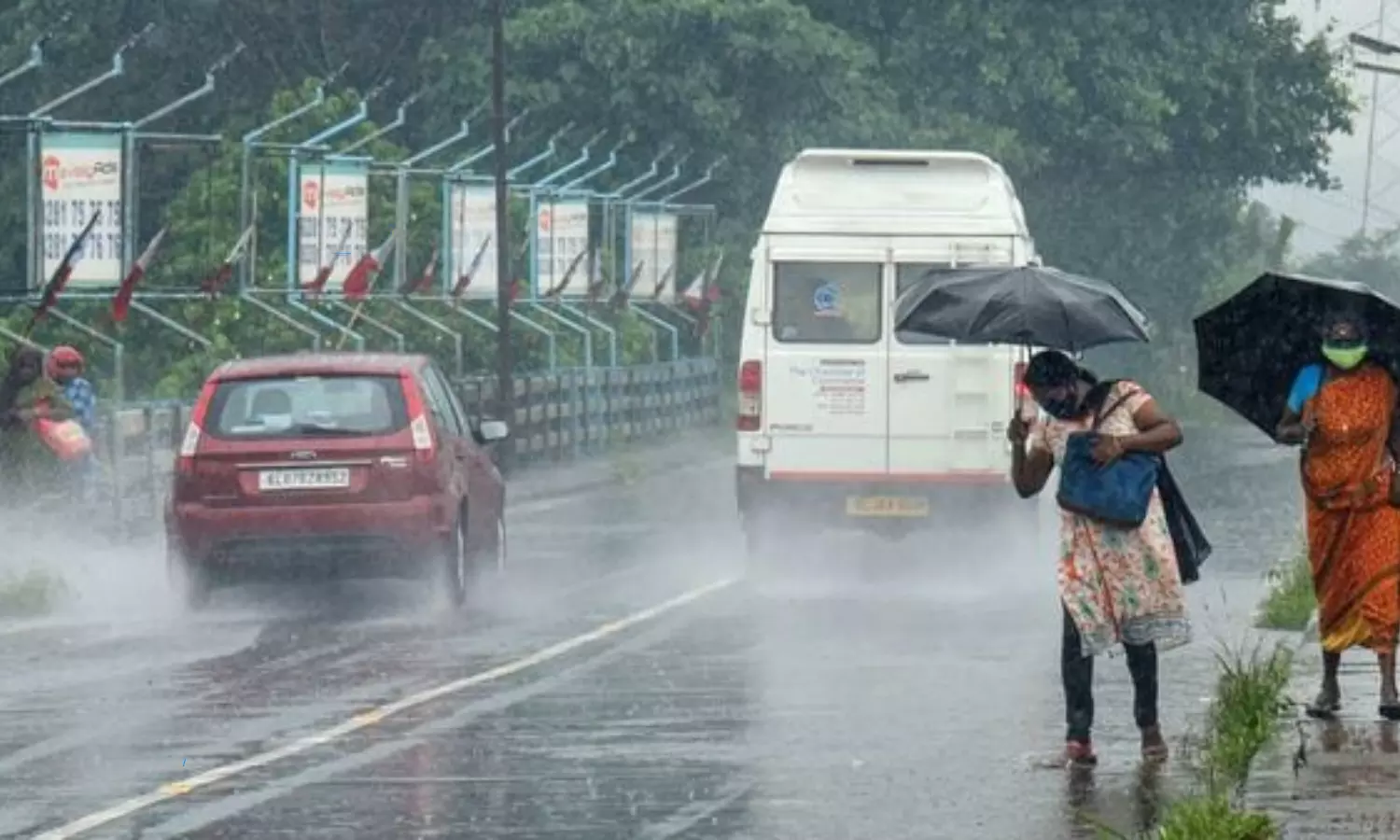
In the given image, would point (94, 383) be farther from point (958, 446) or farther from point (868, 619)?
point (868, 619)

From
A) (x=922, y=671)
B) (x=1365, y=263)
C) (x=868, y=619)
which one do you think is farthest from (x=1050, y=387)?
(x=1365, y=263)

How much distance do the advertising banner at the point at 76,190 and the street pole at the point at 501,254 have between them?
10456mm

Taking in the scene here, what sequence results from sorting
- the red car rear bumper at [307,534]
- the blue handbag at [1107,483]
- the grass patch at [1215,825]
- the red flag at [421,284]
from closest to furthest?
the grass patch at [1215,825]
the blue handbag at [1107,483]
the red car rear bumper at [307,534]
the red flag at [421,284]

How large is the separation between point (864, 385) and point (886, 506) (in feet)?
2.80

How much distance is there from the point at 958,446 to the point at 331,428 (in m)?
5.44

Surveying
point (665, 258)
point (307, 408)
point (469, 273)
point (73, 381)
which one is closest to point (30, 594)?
point (307, 408)

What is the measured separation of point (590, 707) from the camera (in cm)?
1691

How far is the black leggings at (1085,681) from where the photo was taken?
14.3 meters

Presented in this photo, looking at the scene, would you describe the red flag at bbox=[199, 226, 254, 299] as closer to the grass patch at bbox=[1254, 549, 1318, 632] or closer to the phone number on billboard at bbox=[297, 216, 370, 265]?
the phone number on billboard at bbox=[297, 216, 370, 265]

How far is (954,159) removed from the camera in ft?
90.9

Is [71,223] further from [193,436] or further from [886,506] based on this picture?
[193,436]

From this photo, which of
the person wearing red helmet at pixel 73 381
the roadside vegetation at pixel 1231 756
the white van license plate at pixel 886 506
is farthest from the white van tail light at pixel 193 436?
the roadside vegetation at pixel 1231 756

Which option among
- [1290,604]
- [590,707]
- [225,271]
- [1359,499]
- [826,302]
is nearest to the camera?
[1359,499]

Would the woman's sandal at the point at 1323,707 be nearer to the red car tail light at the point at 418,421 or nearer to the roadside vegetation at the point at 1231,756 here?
the roadside vegetation at the point at 1231,756
